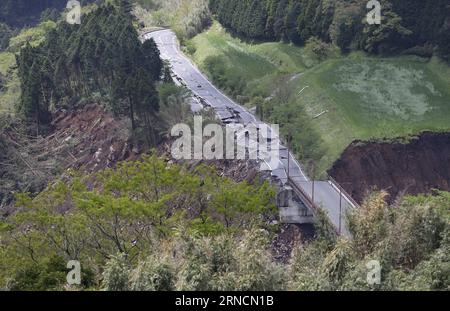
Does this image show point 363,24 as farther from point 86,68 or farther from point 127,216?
point 127,216

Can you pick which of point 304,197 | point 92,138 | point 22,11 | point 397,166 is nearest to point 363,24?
point 397,166

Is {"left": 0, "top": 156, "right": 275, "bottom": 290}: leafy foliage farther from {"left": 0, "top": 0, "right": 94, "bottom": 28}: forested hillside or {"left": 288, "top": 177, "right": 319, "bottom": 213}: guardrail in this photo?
{"left": 0, "top": 0, "right": 94, "bottom": 28}: forested hillside

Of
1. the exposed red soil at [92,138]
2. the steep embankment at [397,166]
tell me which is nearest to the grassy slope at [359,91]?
the steep embankment at [397,166]

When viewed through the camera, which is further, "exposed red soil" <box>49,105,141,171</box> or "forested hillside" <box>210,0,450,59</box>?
"forested hillside" <box>210,0,450,59</box>

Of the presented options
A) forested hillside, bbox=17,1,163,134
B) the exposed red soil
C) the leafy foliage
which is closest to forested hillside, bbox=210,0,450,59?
forested hillside, bbox=17,1,163,134

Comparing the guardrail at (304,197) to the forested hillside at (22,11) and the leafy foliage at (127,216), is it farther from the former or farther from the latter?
the forested hillside at (22,11)
